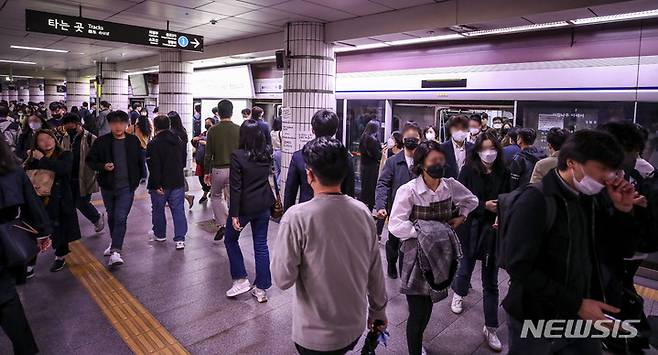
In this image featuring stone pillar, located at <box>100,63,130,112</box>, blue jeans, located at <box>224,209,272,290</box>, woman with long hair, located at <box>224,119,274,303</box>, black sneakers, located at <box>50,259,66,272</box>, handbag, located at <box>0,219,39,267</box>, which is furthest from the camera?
stone pillar, located at <box>100,63,130,112</box>

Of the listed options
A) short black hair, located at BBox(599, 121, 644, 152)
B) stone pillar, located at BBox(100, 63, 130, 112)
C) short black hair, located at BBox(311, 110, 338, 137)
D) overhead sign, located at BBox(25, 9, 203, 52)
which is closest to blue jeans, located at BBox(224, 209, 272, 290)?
short black hair, located at BBox(311, 110, 338, 137)

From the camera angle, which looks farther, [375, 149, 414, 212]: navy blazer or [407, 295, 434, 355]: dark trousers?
[375, 149, 414, 212]: navy blazer

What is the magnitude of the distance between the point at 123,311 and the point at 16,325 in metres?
1.03

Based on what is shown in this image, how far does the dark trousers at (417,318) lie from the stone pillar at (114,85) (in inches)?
538

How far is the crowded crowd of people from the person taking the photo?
1.73 meters

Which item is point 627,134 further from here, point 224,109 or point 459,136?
point 224,109

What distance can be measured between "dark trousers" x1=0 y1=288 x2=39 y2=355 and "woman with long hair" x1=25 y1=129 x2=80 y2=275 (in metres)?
1.73

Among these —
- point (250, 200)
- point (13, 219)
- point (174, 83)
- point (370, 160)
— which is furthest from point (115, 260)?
point (174, 83)

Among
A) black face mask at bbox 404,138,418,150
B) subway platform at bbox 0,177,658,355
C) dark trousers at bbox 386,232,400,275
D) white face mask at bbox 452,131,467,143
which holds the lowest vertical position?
subway platform at bbox 0,177,658,355

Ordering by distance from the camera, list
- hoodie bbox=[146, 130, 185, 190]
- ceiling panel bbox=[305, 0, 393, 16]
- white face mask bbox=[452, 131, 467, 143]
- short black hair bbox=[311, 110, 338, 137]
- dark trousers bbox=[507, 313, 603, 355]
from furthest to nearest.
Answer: ceiling panel bbox=[305, 0, 393, 16], hoodie bbox=[146, 130, 185, 190], white face mask bbox=[452, 131, 467, 143], short black hair bbox=[311, 110, 338, 137], dark trousers bbox=[507, 313, 603, 355]

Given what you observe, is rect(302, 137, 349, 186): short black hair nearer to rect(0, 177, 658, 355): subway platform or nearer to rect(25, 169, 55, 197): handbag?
rect(0, 177, 658, 355): subway platform

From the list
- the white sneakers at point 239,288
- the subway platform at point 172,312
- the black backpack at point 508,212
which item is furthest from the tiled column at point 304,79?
the black backpack at point 508,212

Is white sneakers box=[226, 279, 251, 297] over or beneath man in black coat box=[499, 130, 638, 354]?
beneath

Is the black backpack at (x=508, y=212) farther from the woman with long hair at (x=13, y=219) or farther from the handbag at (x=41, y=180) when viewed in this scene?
the handbag at (x=41, y=180)
